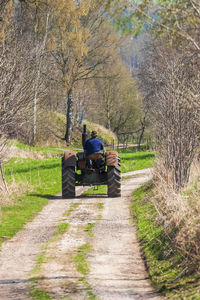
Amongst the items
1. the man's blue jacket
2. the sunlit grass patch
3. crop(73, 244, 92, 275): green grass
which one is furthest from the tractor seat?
the sunlit grass patch

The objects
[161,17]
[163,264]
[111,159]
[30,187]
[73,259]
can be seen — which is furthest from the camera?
[30,187]

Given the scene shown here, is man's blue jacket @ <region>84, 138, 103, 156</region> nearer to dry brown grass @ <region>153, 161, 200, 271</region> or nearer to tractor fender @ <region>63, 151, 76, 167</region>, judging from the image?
tractor fender @ <region>63, 151, 76, 167</region>

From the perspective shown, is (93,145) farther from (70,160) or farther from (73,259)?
(73,259)

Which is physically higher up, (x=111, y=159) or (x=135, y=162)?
(x=111, y=159)

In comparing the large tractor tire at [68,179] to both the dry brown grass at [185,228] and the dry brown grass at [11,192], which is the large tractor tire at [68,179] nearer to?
the dry brown grass at [11,192]

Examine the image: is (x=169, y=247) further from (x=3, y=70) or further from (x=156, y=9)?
(x=3, y=70)

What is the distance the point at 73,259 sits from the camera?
8.95 meters

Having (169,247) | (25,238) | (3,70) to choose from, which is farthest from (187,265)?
(3,70)

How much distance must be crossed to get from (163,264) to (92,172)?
30.3 feet

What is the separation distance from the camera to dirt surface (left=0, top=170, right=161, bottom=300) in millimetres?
7203

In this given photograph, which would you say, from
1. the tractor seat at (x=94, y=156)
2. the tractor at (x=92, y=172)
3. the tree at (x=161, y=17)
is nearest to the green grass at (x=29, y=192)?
the tractor at (x=92, y=172)

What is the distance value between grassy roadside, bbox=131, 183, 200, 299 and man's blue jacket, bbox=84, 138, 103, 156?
15.2ft

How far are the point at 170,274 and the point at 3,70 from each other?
9.60 metres

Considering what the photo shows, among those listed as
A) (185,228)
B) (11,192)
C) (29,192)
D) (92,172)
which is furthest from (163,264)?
(29,192)
